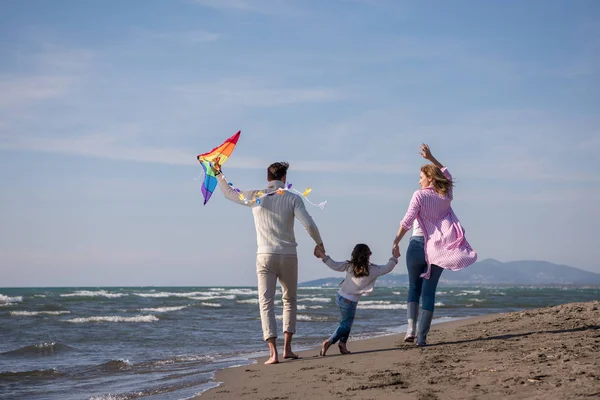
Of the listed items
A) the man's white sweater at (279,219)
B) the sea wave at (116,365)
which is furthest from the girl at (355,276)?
the sea wave at (116,365)

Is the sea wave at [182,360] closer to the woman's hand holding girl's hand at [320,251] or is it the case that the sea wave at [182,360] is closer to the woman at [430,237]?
the woman's hand holding girl's hand at [320,251]

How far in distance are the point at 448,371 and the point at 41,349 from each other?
288 inches

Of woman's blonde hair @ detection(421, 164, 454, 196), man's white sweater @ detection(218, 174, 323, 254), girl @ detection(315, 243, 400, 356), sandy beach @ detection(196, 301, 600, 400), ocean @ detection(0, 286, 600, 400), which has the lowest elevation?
ocean @ detection(0, 286, 600, 400)

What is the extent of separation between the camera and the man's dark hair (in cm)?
641

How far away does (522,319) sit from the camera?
932cm

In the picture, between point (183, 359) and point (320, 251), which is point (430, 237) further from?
point (183, 359)

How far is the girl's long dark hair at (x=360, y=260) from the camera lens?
6547mm

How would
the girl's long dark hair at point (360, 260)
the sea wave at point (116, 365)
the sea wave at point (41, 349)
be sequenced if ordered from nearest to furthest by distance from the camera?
the girl's long dark hair at point (360, 260), the sea wave at point (116, 365), the sea wave at point (41, 349)

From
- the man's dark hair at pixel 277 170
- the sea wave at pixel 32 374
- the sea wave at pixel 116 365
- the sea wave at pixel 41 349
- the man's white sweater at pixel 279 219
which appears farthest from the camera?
the sea wave at pixel 41 349

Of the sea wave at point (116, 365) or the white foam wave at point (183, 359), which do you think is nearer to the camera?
the sea wave at point (116, 365)

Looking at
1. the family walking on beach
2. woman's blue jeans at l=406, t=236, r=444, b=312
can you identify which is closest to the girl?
the family walking on beach

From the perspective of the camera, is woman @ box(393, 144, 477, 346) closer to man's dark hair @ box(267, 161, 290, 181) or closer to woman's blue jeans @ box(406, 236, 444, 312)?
woman's blue jeans @ box(406, 236, 444, 312)

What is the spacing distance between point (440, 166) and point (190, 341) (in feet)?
20.0

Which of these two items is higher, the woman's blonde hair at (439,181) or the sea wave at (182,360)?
the woman's blonde hair at (439,181)
